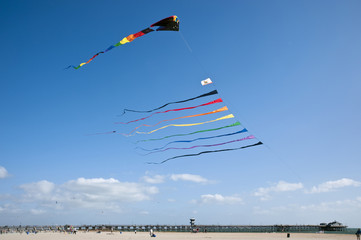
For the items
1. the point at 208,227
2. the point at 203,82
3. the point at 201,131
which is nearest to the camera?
the point at 203,82

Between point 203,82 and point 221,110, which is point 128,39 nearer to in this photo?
point 203,82

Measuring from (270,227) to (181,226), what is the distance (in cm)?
Result: 3187

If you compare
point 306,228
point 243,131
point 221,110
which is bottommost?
point 306,228

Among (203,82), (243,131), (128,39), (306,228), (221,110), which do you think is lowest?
(306,228)

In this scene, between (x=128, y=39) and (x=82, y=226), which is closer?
(x=128, y=39)

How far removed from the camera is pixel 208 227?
98.9m

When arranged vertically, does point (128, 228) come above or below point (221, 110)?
below

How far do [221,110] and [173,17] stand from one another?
23.4 feet

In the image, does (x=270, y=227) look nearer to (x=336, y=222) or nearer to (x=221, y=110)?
(x=336, y=222)

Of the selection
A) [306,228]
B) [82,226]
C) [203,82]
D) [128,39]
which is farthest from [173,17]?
[306,228]

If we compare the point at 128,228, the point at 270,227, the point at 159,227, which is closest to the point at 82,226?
the point at 128,228

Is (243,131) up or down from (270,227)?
up

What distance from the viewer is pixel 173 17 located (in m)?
12.0

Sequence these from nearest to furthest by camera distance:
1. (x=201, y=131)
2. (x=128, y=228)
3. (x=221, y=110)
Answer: (x=221, y=110)
(x=201, y=131)
(x=128, y=228)
